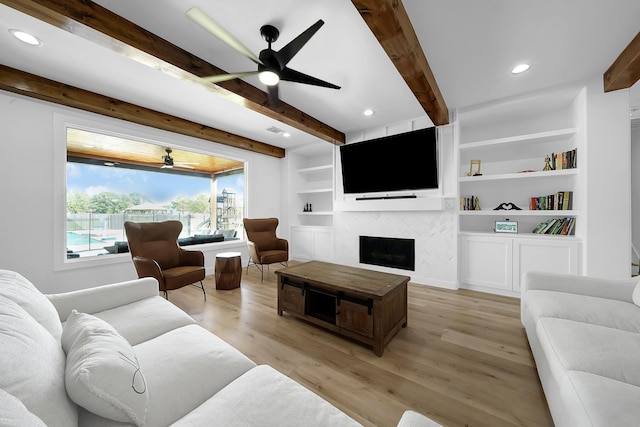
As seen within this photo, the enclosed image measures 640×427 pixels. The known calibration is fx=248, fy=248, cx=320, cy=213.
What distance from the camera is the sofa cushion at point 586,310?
4.96 ft

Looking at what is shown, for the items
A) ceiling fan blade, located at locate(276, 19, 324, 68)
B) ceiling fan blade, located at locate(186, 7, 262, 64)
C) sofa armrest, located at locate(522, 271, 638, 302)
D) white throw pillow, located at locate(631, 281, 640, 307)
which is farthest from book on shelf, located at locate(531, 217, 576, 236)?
ceiling fan blade, located at locate(186, 7, 262, 64)

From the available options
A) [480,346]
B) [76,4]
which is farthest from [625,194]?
[76,4]

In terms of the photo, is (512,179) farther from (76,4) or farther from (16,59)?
(16,59)

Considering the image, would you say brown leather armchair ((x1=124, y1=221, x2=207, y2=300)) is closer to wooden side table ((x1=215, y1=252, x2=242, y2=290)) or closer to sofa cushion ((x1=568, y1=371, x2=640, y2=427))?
wooden side table ((x1=215, y1=252, x2=242, y2=290))

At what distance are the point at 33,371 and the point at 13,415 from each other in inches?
12.3

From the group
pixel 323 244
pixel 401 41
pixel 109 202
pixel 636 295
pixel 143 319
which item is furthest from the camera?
pixel 323 244

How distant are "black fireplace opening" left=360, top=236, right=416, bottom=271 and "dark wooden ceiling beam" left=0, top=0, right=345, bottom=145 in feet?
9.59

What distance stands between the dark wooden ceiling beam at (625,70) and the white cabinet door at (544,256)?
1.67 metres

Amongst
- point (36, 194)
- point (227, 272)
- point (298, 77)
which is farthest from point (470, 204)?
point (36, 194)

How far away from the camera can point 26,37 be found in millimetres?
2045

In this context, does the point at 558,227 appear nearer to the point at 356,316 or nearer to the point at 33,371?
the point at 356,316

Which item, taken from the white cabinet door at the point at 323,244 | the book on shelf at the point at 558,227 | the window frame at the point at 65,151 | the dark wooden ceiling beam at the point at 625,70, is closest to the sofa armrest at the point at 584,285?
the book on shelf at the point at 558,227

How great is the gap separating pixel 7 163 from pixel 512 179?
6.17 metres

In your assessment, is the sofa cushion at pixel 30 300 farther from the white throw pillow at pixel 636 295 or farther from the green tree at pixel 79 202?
the green tree at pixel 79 202
